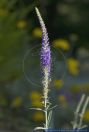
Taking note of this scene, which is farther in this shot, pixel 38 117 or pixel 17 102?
pixel 17 102

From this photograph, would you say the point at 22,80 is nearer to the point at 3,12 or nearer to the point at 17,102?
the point at 17,102

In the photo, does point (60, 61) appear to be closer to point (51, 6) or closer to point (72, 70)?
point (72, 70)

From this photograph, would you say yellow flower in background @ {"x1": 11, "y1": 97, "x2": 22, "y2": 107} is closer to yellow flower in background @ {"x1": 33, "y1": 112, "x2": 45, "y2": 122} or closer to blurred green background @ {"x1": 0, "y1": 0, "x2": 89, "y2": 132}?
blurred green background @ {"x1": 0, "y1": 0, "x2": 89, "y2": 132}

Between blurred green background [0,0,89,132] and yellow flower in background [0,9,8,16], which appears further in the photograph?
blurred green background [0,0,89,132]

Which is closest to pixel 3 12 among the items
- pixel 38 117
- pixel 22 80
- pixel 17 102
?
pixel 17 102

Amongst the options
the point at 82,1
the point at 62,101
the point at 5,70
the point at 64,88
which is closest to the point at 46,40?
the point at 5,70

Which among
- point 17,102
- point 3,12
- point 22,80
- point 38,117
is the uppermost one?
point 3,12

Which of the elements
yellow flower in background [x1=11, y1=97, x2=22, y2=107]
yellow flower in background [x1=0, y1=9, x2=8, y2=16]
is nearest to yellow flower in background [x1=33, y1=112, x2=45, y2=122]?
yellow flower in background [x1=11, y1=97, x2=22, y2=107]

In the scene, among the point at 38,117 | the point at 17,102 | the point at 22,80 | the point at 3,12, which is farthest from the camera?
the point at 22,80

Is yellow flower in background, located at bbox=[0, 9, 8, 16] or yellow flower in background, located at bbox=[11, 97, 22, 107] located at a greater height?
yellow flower in background, located at bbox=[0, 9, 8, 16]

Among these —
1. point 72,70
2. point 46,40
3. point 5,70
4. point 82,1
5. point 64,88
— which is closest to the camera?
point 46,40

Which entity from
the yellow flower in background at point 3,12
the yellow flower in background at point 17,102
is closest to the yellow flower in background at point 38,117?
the yellow flower in background at point 17,102
